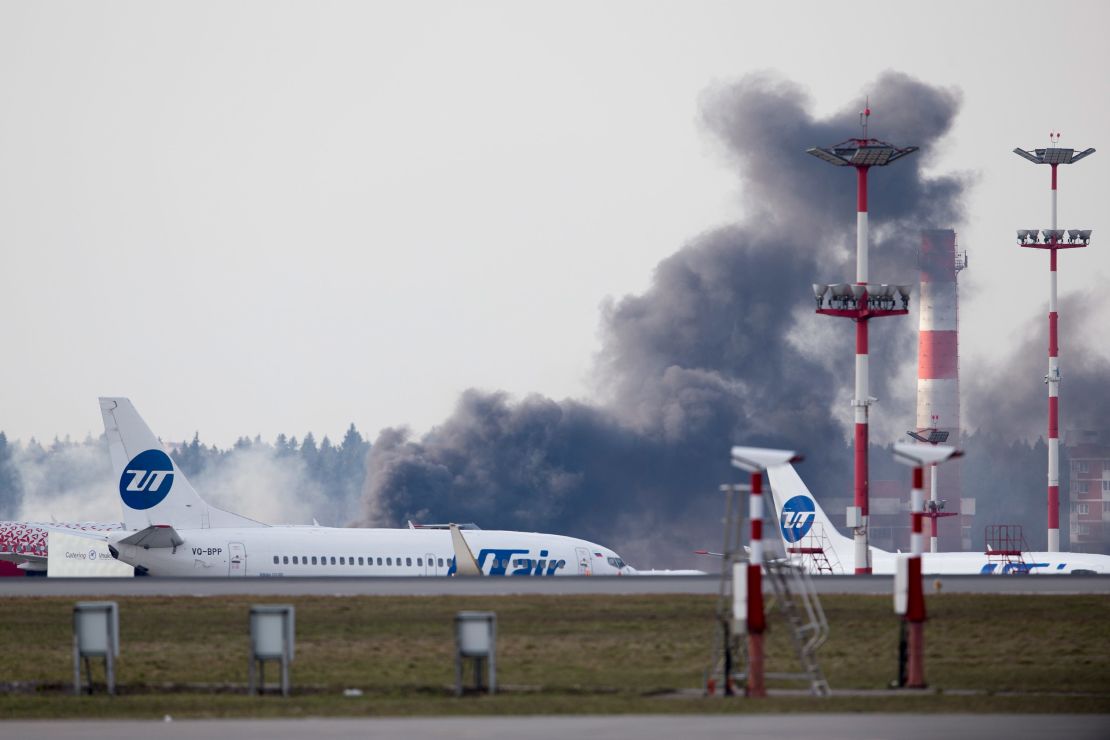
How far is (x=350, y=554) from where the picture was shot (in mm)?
72625

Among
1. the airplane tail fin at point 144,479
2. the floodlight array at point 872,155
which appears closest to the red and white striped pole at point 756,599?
the airplane tail fin at point 144,479

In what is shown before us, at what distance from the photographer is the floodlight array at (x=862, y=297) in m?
81.0

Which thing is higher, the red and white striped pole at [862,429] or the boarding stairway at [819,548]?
the red and white striped pole at [862,429]

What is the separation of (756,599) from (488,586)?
24.2m

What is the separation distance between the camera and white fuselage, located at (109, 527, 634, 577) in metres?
70.0

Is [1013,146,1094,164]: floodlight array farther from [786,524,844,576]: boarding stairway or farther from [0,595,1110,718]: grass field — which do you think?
[0,595,1110,718]: grass field

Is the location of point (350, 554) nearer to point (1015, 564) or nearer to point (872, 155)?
point (872, 155)

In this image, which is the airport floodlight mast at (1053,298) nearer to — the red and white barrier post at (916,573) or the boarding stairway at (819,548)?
the boarding stairway at (819,548)

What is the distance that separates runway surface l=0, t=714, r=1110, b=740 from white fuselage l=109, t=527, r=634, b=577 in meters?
41.0

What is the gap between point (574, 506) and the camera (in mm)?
155875

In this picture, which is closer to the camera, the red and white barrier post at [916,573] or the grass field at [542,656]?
the grass field at [542,656]

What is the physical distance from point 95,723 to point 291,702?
13.3 feet

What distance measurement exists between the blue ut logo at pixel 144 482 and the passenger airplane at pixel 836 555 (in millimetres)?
30435

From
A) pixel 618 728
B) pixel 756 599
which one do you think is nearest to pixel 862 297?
pixel 756 599
